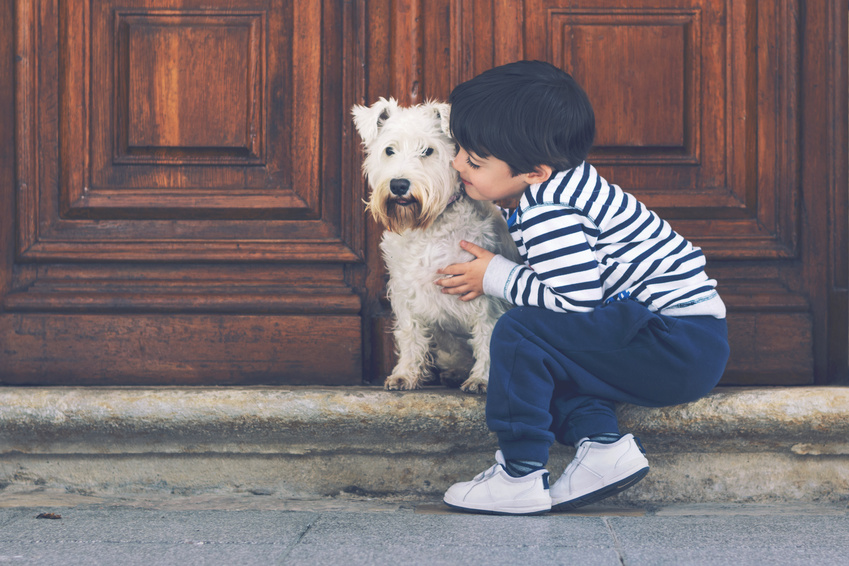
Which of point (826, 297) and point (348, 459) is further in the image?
point (826, 297)

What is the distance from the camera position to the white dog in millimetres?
2084

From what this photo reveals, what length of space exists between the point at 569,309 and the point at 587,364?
6.2 inches

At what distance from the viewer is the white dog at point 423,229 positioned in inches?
82.0

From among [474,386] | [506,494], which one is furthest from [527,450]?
[474,386]

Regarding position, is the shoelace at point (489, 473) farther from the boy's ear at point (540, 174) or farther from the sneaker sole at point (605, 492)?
the boy's ear at point (540, 174)

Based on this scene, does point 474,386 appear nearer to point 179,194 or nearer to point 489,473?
point 489,473

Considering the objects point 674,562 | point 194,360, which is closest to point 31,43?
point 194,360

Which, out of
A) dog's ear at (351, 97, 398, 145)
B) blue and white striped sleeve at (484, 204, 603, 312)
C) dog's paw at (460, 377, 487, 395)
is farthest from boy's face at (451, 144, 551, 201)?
dog's paw at (460, 377, 487, 395)

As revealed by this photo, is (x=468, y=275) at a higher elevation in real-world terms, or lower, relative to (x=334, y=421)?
higher

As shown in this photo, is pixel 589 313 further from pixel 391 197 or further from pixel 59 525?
pixel 59 525

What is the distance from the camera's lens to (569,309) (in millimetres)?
1892

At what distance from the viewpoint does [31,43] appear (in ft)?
8.30

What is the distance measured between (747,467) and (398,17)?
185 centimetres

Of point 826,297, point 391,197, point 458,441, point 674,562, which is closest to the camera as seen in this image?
point 674,562
